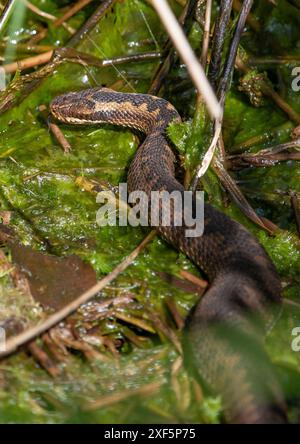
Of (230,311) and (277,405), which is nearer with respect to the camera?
(277,405)

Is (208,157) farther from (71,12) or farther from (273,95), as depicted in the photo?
(71,12)

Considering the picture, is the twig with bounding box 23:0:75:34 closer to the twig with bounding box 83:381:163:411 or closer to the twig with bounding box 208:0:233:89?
the twig with bounding box 208:0:233:89

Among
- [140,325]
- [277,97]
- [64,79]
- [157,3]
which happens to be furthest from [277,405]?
[64,79]

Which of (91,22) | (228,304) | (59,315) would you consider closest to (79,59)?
(91,22)

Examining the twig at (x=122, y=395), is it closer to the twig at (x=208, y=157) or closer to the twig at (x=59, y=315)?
the twig at (x=59, y=315)

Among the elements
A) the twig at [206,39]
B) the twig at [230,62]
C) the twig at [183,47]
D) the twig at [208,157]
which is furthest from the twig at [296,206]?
the twig at [183,47]

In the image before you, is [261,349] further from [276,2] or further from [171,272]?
[276,2]

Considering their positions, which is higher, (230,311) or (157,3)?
(157,3)

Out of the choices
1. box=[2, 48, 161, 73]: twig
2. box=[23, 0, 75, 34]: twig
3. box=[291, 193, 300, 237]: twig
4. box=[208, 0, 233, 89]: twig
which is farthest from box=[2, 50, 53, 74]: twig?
box=[291, 193, 300, 237]: twig

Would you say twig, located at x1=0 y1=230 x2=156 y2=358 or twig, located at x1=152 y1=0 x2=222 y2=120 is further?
twig, located at x1=0 y1=230 x2=156 y2=358
